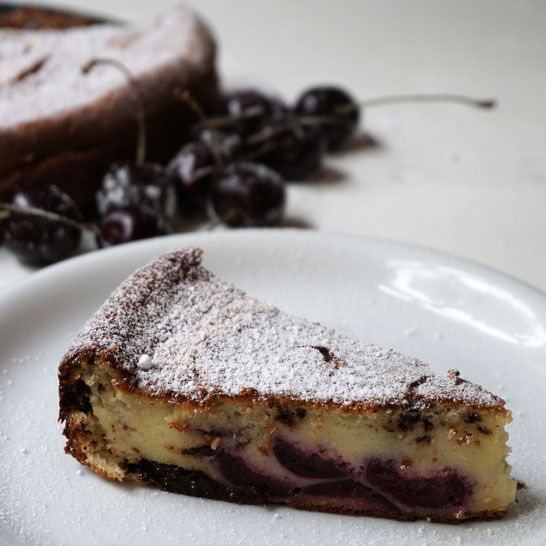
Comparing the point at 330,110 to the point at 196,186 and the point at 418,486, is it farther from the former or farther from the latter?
the point at 418,486

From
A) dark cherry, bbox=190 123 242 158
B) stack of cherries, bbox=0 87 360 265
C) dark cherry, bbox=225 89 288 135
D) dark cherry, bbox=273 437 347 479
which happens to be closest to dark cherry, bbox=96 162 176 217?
stack of cherries, bbox=0 87 360 265

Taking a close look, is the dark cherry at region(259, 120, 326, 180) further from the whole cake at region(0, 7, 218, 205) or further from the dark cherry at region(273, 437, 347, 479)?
the dark cherry at region(273, 437, 347, 479)

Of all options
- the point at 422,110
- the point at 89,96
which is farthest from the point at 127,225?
the point at 422,110

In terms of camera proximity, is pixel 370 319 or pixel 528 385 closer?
pixel 528 385

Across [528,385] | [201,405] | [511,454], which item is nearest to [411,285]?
[528,385]

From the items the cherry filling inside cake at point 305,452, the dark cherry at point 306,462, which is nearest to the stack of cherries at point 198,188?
the cherry filling inside cake at point 305,452

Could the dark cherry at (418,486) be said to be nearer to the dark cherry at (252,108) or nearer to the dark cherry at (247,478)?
the dark cherry at (247,478)

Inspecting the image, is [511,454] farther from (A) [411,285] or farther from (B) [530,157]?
(B) [530,157]
